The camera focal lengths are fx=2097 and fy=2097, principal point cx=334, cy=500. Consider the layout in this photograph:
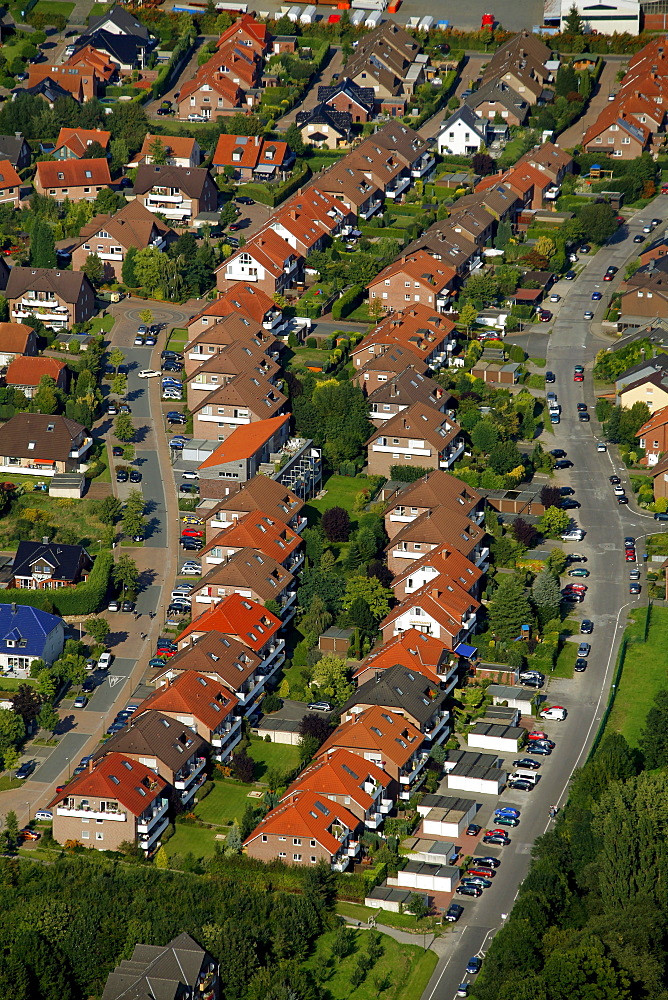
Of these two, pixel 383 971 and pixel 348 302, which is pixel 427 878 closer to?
pixel 383 971

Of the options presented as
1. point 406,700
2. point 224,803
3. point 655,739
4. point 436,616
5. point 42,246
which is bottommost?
point 224,803

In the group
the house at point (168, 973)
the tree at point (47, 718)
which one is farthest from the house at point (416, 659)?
the house at point (168, 973)

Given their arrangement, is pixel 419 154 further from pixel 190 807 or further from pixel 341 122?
pixel 190 807

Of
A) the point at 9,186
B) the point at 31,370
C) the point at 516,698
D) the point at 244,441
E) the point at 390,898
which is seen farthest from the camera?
the point at 9,186

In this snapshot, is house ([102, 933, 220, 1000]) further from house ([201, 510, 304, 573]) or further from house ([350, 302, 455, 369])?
house ([350, 302, 455, 369])

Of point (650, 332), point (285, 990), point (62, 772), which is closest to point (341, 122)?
point (650, 332)

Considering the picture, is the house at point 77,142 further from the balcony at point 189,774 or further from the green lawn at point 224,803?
the green lawn at point 224,803

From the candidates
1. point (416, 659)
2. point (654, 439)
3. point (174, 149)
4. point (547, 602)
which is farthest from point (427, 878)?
point (174, 149)
